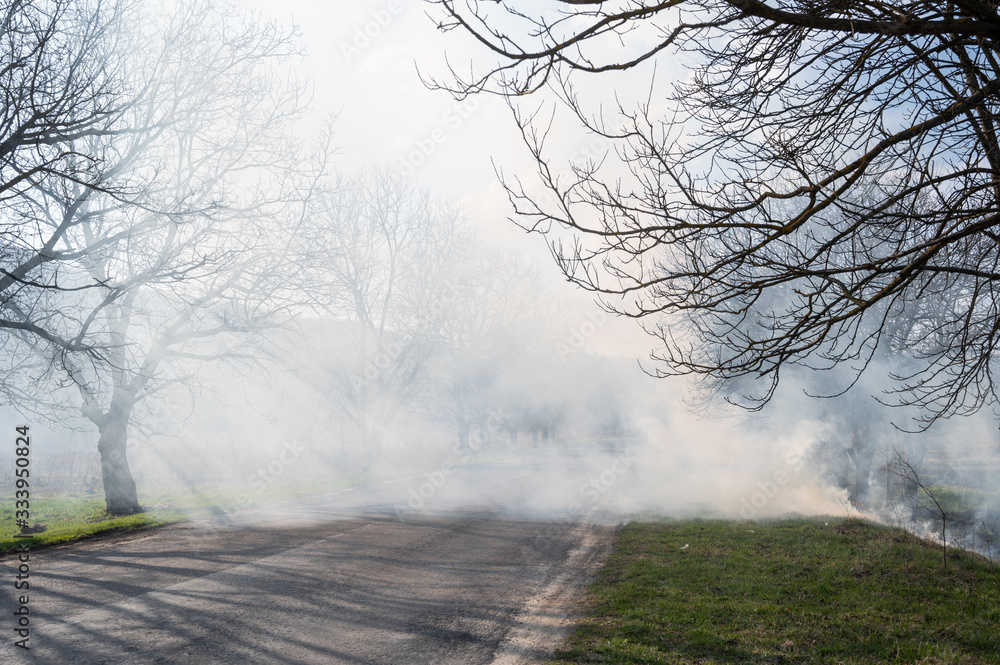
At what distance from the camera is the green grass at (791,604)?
15.9 ft

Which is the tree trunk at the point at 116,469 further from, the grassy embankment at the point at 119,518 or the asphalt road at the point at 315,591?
the asphalt road at the point at 315,591

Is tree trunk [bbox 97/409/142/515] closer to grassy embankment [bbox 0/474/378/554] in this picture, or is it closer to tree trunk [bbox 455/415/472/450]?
grassy embankment [bbox 0/474/378/554]

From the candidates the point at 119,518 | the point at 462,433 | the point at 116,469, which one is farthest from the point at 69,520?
the point at 462,433

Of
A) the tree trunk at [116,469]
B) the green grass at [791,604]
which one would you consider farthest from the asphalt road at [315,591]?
the tree trunk at [116,469]

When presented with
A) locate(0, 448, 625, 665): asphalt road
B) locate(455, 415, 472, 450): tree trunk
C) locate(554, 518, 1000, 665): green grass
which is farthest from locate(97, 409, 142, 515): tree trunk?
locate(455, 415, 472, 450): tree trunk

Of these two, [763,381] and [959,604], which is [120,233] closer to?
[959,604]

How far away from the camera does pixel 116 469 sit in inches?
525

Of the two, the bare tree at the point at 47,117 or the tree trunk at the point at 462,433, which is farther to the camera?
the tree trunk at the point at 462,433

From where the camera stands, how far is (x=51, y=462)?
23766 mm

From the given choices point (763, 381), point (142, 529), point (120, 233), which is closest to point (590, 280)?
point (142, 529)

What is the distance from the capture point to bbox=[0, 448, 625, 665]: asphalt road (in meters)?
4.77

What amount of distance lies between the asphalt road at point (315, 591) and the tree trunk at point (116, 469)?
3426 mm

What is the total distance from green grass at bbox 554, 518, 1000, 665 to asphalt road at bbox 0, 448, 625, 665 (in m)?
0.61

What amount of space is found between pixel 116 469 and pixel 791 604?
1396 centimetres
